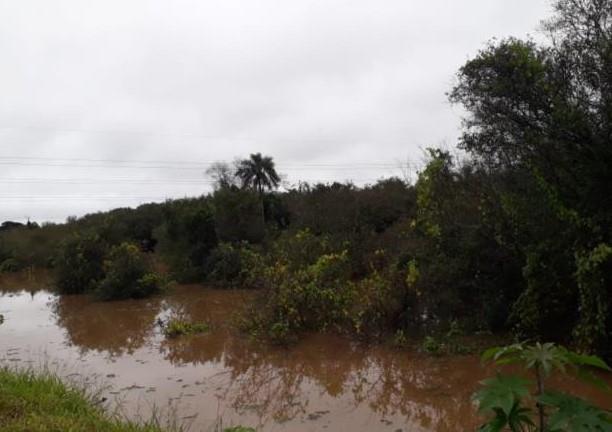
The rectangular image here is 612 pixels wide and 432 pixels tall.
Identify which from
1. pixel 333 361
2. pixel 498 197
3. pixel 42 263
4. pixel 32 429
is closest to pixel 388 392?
pixel 333 361

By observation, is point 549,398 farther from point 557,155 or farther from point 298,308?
point 298,308

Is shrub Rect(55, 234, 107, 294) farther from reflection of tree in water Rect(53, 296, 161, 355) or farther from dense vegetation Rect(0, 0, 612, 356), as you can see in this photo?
dense vegetation Rect(0, 0, 612, 356)

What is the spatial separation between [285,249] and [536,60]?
7.46 m

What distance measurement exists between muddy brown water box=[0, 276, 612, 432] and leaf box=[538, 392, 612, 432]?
4.19m

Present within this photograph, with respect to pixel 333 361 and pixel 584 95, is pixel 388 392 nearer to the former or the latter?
pixel 333 361

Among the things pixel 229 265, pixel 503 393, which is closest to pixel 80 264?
pixel 229 265

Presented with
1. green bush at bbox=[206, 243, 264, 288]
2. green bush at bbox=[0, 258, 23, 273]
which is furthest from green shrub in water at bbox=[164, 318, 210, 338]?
green bush at bbox=[0, 258, 23, 273]

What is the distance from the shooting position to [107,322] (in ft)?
45.6

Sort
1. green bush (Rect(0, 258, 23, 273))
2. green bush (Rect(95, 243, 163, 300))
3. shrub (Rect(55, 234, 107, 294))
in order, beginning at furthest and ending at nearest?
green bush (Rect(0, 258, 23, 273)) → shrub (Rect(55, 234, 107, 294)) → green bush (Rect(95, 243, 163, 300))

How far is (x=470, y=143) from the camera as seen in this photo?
916 centimetres

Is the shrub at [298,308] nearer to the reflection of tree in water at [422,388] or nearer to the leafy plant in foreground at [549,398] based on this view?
the reflection of tree in water at [422,388]

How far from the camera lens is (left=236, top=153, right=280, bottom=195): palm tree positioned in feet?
191

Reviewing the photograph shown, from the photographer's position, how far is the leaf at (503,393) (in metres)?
2.07

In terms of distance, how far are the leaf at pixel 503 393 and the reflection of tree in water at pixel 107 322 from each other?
368 inches
